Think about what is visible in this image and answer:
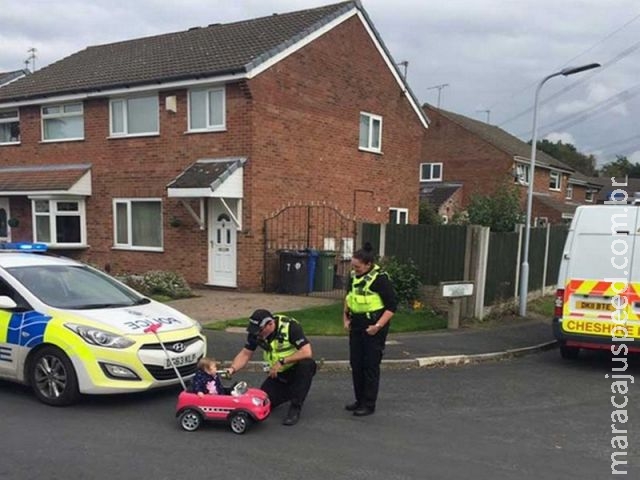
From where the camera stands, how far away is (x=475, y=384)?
7.06 m

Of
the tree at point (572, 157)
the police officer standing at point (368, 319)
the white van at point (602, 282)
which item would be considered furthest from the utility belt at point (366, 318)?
the tree at point (572, 157)

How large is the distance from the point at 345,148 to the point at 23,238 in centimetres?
1027

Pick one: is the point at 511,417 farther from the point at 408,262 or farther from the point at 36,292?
the point at 408,262

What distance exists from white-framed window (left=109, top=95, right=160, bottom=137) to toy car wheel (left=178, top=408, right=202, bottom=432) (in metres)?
11.7

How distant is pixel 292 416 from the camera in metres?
5.40

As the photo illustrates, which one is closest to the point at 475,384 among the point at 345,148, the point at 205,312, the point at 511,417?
the point at 511,417

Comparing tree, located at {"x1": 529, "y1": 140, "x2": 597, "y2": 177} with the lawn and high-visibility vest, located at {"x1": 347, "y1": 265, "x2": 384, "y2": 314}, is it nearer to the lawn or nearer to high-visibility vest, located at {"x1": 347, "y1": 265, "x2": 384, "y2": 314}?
the lawn

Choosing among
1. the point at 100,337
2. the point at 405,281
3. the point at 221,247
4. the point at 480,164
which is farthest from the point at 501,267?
the point at 480,164

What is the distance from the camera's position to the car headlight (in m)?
5.56

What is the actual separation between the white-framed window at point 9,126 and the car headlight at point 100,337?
15143 millimetres

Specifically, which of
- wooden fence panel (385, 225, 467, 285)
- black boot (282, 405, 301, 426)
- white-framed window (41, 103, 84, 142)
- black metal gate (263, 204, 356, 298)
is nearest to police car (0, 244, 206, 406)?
black boot (282, 405, 301, 426)

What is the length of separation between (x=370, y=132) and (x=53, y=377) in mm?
13866

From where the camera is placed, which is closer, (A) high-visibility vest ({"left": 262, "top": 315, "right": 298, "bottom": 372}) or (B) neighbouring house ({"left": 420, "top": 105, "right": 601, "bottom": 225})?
(A) high-visibility vest ({"left": 262, "top": 315, "right": 298, "bottom": 372})

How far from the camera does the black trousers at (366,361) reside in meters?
5.66
